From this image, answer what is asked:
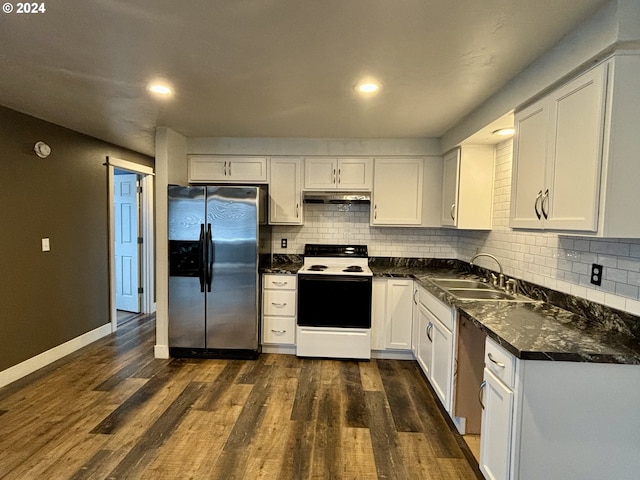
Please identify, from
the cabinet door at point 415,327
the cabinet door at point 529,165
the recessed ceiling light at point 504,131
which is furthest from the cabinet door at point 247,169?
the cabinet door at point 529,165

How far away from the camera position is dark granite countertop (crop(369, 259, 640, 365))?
1392 mm

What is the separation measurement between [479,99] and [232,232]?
2379mm

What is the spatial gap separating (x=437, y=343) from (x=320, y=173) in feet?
6.85

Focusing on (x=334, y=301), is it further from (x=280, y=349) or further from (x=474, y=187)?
(x=474, y=187)

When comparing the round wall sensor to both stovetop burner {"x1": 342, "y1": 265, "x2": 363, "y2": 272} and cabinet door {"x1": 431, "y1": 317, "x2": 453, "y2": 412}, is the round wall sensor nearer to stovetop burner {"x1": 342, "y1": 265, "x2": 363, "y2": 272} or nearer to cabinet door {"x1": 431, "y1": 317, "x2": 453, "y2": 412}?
stovetop burner {"x1": 342, "y1": 265, "x2": 363, "y2": 272}

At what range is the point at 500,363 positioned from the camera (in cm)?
158

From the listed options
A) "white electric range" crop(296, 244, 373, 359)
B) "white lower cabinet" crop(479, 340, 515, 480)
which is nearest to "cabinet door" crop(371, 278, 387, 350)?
"white electric range" crop(296, 244, 373, 359)

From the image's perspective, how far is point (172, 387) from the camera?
286 cm

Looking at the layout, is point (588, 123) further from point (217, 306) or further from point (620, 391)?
point (217, 306)

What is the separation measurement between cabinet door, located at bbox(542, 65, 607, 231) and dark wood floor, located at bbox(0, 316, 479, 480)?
1.51m

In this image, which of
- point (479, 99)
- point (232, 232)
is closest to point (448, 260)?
point (479, 99)

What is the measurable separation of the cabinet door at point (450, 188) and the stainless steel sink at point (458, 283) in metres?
0.52

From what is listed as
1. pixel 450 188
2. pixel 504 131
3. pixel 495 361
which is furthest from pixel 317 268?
pixel 495 361

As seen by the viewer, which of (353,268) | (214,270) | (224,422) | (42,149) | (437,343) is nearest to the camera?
(224,422)
